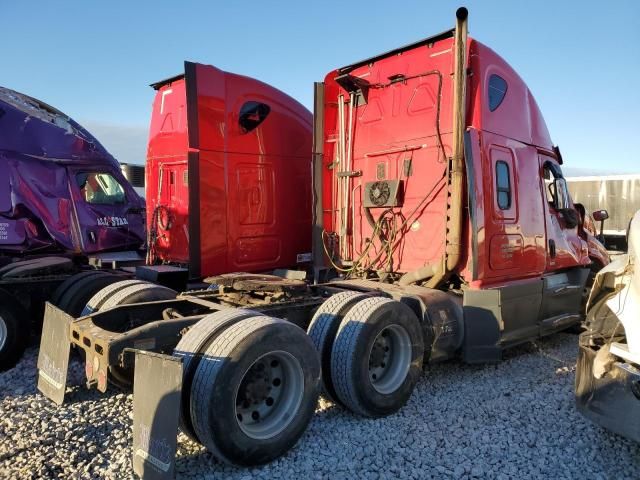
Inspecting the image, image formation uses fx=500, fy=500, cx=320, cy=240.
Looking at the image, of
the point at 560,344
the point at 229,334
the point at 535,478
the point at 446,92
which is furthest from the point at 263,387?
the point at 560,344

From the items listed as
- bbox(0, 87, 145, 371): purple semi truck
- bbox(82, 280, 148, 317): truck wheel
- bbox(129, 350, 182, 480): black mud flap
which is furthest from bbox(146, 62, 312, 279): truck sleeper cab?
bbox(129, 350, 182, 480): black mud flap

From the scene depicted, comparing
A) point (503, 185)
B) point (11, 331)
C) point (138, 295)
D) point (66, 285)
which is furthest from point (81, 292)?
point (503, 185)

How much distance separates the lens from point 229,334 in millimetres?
3254

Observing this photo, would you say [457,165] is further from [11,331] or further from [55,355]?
[11,331]

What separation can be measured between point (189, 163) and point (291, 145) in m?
1.65

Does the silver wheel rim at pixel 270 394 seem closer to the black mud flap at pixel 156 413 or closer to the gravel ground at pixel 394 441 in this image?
the gravel ground at pixel 394 441

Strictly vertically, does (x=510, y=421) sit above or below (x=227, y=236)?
below

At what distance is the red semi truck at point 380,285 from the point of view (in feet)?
10.4

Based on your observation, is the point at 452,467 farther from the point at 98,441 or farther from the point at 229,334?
the point at 98,441

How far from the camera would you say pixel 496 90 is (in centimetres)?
543

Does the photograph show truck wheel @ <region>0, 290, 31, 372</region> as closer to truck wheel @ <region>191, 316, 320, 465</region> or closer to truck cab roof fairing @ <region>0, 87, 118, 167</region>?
truck cab roof fairing @ <region>0, 87, 118, 167</region>

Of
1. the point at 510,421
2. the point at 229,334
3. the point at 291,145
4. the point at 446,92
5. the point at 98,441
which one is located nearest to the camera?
the point at 229,334

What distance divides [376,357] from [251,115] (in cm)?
369

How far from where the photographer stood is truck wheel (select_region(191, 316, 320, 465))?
303 cm
